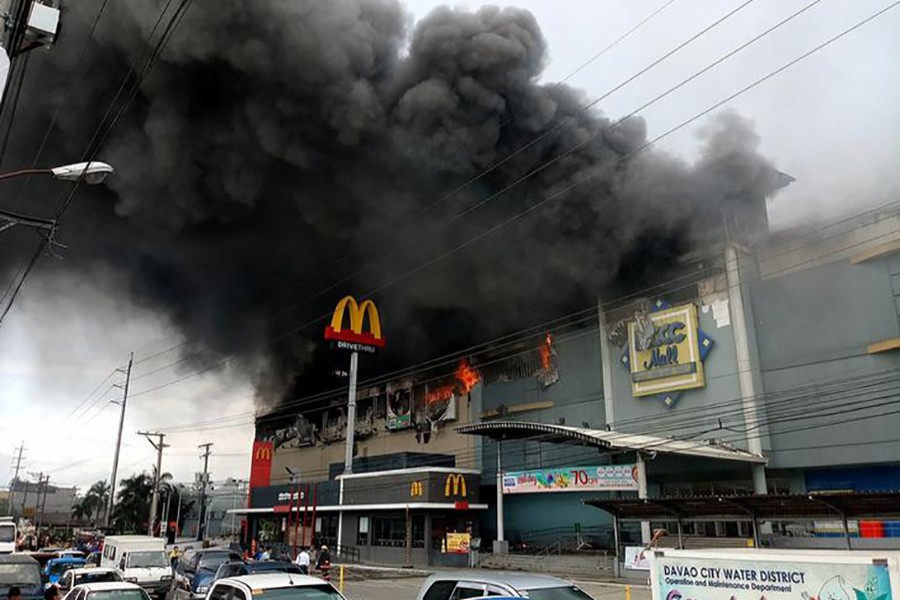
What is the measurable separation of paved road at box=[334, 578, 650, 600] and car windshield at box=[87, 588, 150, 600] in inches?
354

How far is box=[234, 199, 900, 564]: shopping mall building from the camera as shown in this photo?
24141 mm

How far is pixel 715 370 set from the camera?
27703mm

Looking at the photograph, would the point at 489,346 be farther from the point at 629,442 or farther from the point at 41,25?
the point at 41,25

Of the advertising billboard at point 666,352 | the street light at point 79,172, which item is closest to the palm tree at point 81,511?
the advertising billboard at point 666,352

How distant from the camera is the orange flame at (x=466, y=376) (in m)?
41.1

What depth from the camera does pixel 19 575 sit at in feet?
47.8

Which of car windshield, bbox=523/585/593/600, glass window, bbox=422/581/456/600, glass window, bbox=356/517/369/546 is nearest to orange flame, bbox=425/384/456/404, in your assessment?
glass window, bbox=356/517/369/546

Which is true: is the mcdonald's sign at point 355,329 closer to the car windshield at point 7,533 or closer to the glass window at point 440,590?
the car windshield at point 7,533

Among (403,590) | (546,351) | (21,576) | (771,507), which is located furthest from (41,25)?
(546,351)

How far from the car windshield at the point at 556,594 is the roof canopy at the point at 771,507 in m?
5.50

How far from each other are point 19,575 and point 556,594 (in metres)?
12.9

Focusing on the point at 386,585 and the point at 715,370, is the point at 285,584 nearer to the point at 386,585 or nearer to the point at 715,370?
the point at 386,585

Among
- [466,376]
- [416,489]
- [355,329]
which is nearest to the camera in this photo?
[416,489]

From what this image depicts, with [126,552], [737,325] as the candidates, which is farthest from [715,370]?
[126,552]
